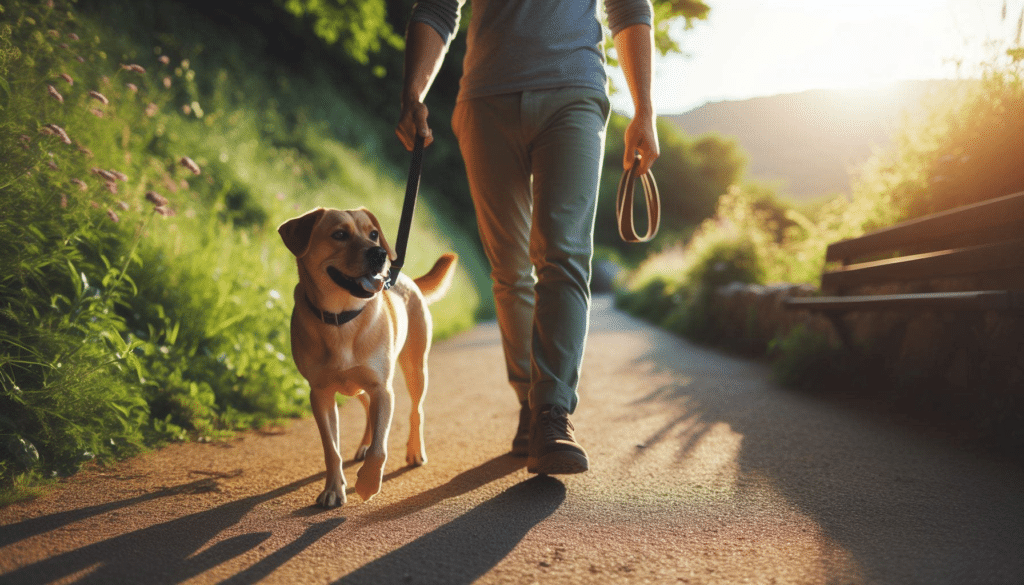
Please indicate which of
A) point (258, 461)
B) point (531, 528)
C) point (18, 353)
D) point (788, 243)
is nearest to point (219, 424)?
point (258, 461)

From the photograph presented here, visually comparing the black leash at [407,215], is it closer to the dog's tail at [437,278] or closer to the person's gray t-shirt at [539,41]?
the person's gray t-shirt at [539,41]

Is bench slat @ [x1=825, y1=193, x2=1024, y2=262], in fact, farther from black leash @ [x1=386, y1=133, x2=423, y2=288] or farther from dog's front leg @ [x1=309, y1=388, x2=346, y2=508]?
dog's front leg @ [x1=309, y1=388, x2=346, y2=508]

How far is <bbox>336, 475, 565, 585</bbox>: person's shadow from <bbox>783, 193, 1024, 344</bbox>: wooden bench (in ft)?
7.09

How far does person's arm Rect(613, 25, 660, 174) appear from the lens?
291 cm

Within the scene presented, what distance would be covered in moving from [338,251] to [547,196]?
0.84 metres

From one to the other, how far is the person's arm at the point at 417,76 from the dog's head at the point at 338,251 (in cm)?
47

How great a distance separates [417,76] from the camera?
2988 millimetres

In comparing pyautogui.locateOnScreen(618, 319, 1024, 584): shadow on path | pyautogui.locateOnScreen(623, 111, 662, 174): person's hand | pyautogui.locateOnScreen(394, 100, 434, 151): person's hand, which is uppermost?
pyautogui.locateOnScreen(394, 100, 434, 151): person's hand

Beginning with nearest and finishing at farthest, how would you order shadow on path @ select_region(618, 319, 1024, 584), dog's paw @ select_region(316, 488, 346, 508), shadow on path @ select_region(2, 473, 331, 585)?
shadow on path @ select_region(2, 473, 331, 585) → shadow on path @ select_region(618, 319, 1024, 584) → dog's paw @ select_region(316, 488, 346, 508)

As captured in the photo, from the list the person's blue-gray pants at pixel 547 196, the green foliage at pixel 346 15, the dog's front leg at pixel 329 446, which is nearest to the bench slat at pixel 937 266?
the person's blue-gray pants at pixel 547 196

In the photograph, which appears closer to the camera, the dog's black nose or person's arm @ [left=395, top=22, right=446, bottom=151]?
the dog's black nose

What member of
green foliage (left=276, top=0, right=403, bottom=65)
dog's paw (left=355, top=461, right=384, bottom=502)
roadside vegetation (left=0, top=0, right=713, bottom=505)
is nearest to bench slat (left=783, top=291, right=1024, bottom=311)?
dog's paw (left=355, top=461, right=384, bottom=502)

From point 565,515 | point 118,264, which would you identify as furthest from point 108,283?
point 565,515

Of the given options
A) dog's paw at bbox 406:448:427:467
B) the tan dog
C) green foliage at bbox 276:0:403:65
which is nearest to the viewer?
the tan dog
